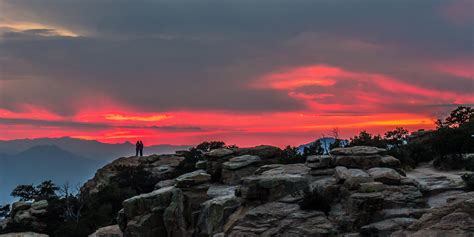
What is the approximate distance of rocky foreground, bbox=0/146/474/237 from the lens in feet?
70.7

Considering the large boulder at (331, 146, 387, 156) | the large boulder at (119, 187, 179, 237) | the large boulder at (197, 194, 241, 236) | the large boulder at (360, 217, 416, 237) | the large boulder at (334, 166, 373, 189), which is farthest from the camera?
the large boulder at (119, 187, 179, 237)

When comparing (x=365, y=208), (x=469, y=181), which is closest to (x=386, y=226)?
(x=365, y=208)

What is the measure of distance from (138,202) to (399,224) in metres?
19.2

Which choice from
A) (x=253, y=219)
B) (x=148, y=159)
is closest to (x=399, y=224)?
(x=253, y=219)

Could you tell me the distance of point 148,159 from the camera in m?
64.2

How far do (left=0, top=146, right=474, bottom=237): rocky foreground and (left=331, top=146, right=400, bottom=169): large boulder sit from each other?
57 mm

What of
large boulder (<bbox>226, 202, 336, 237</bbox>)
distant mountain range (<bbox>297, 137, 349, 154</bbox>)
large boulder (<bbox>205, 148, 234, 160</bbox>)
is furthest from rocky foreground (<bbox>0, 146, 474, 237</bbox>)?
distant mountain range (<bbox>297, 137, 349, 154</bbox>)

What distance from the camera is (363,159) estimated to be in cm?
3108

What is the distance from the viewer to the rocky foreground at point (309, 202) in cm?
2155

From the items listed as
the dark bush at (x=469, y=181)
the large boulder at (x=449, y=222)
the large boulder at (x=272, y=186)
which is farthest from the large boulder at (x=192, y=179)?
the large boulder at (x=449, y=222)

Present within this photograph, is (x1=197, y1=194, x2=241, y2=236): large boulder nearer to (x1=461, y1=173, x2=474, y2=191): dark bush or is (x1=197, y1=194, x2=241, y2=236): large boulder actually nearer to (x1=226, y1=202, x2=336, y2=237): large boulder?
(x1=226, y1=202, x2=336, y2=237): large boulder

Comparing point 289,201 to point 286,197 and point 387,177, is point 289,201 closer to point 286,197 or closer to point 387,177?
point 286,197

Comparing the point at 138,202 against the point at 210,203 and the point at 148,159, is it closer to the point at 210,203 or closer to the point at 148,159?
the point at 210,203

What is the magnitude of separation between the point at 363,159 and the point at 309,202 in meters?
7.32
